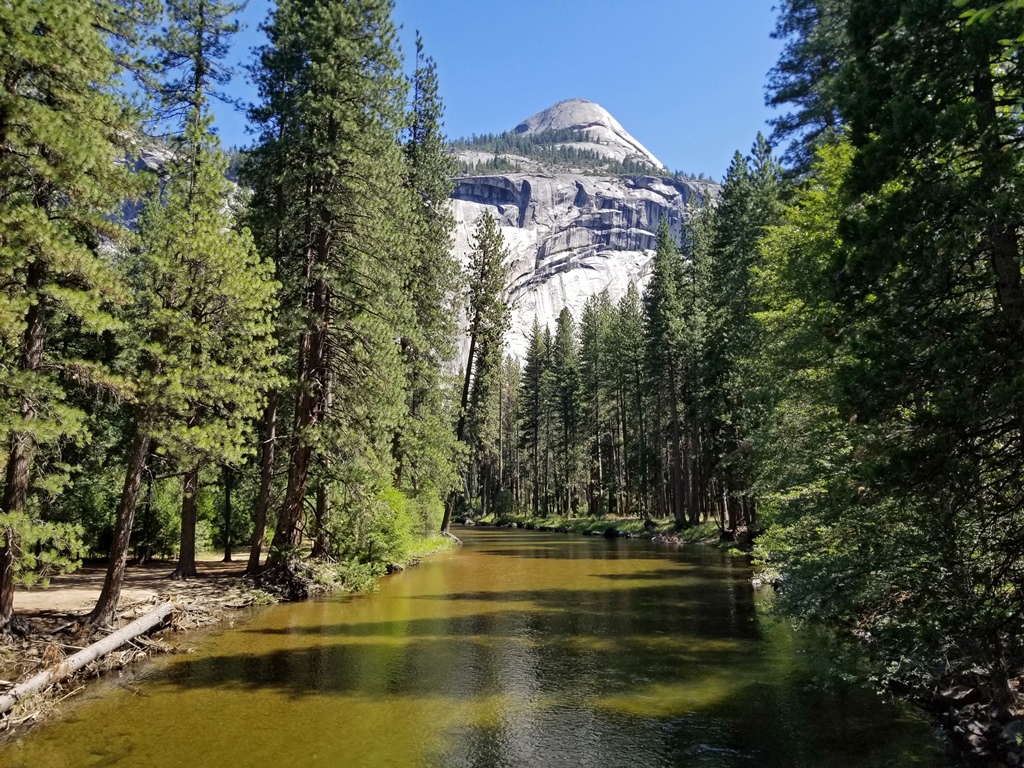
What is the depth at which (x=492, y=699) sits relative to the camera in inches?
368

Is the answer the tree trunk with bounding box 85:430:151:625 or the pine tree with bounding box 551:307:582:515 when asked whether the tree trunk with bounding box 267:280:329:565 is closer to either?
the tree trunk with bounding box 85:430:151:625

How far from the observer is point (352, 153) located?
17.8 metres

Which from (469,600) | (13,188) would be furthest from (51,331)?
(469,600)

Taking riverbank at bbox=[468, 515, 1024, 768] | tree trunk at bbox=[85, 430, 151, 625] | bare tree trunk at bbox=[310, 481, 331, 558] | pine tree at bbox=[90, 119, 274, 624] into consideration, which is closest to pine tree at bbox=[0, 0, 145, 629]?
pine tree at bbox=[90, 119, 274, 624]

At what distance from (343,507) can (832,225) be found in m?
14.5

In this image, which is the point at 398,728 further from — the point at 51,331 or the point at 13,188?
the point at 51,331

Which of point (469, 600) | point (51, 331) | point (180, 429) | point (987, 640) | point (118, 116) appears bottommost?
point (469, 600)

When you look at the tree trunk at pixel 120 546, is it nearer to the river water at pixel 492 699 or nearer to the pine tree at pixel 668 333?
the river water at pixel 492 699

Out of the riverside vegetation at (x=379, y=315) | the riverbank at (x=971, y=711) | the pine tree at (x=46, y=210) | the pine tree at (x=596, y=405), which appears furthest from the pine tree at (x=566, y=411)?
the pine tree at (x=46, y=210)

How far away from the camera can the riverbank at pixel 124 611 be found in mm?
9305

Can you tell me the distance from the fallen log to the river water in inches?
23.4

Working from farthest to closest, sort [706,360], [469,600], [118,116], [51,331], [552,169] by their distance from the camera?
[552,169], [706,360], [469,600], [51,331], [118,116]

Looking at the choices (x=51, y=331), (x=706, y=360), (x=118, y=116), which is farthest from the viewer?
(x=706, y=360)

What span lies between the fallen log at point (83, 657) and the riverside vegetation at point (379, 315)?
Answer: 23.2 inches
